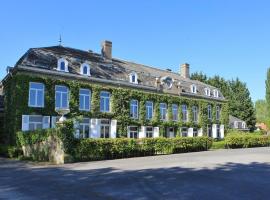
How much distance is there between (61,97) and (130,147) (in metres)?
10.8

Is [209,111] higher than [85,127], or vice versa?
[209,111]

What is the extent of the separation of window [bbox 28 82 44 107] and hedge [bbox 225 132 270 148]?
64.6ft

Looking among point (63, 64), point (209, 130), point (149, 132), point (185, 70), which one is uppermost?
point (185, 70)

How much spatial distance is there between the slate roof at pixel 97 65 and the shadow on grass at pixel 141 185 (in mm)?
17622

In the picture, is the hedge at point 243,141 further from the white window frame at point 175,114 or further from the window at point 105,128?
the window at point 105,128

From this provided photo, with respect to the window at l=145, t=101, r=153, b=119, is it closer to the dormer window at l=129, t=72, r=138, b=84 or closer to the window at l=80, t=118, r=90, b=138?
the dormer window at l=129, t=72, r=138, b=84

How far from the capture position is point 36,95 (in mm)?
28984

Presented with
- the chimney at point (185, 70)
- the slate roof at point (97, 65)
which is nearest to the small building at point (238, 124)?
the chimney at point (185, 70)

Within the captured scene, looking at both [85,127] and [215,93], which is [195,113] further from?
[85,127]

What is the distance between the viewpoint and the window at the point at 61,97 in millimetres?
30188

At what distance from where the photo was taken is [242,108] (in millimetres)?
68062

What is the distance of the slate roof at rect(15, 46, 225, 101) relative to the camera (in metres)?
30.0

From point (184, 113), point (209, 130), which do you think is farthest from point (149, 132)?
point (209, 130)

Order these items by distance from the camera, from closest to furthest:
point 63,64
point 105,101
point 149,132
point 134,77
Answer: point 63,64 → point 105,101 → point 134,77 → point 149,132
